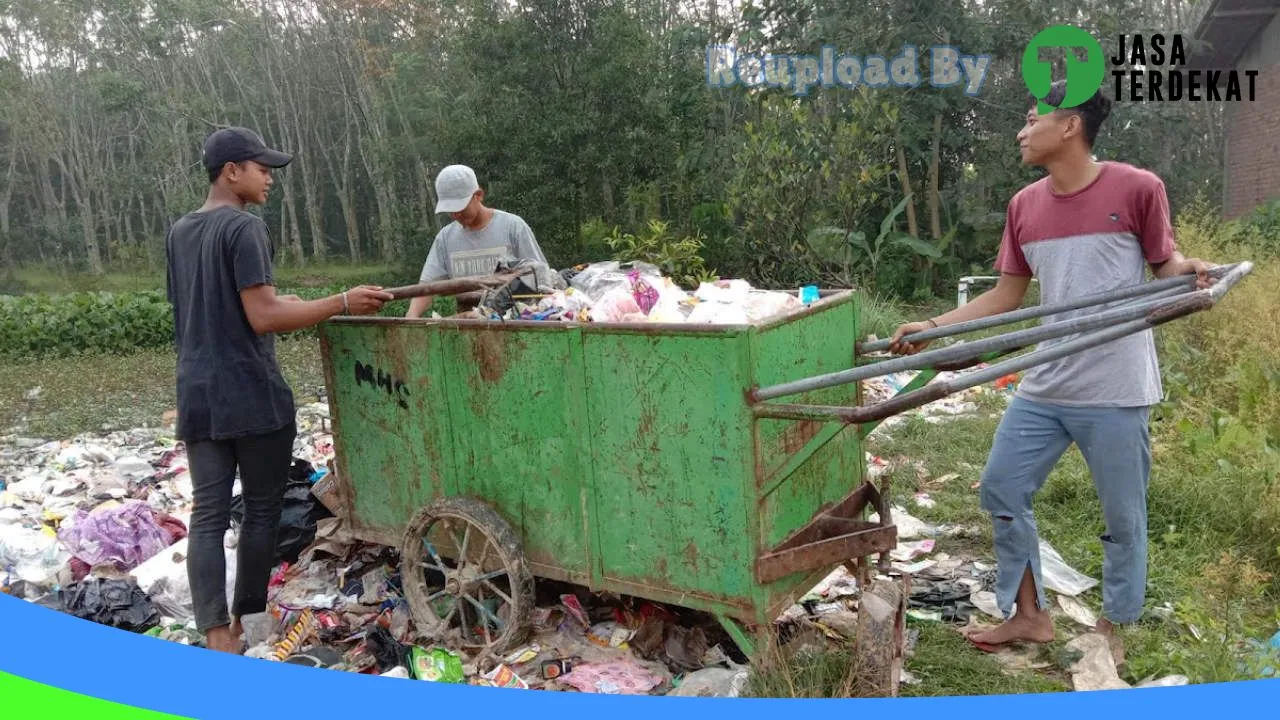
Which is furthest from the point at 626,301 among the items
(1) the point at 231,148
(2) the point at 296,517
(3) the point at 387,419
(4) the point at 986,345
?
(2) the point at 296,517

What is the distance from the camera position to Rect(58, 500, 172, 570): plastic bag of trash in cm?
441

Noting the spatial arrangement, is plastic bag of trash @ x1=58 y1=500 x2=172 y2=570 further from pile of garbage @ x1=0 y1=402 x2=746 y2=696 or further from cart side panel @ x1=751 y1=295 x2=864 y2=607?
cart side panel @ x1=751 y1=295 x2=864 y2=607

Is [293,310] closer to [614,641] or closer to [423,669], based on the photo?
[423,669]

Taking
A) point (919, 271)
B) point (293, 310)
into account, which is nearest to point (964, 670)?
point (293, 310)

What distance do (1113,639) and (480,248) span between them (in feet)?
10.4

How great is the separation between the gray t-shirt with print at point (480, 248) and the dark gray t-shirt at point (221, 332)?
52.2 inches

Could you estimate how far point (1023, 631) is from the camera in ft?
10.8

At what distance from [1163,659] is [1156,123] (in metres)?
13.3

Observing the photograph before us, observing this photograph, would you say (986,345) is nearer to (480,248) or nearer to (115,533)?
(480,248)

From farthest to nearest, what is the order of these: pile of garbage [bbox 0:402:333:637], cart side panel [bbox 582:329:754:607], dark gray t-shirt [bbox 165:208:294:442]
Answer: pile of garbage [bbox 0:402:333:637]
dark gray t-shirt [bbox 165:208:294:442]
cart side panel [bbox 582:329:754:607]

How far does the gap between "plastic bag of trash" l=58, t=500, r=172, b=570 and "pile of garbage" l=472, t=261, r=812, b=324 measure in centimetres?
234

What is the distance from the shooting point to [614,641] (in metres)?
3.45

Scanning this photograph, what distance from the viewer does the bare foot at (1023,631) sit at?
3.28m

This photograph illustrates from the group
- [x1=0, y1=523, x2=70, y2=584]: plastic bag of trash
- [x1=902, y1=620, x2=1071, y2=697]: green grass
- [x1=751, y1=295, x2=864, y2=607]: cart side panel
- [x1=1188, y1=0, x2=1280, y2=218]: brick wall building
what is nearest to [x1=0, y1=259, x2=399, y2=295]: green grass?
[x1=1188, y1=0, x2=1280, y2=218]: brick wall building
